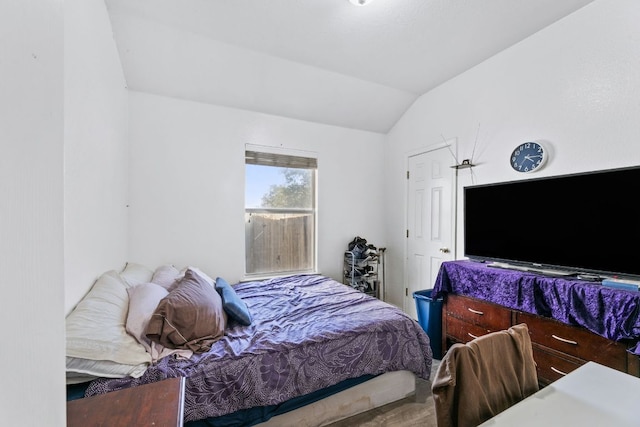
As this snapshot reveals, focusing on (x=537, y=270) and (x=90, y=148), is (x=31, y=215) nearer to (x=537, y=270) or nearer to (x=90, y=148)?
(x=90, y=148)

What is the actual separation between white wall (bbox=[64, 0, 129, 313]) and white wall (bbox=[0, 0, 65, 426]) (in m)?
0.93

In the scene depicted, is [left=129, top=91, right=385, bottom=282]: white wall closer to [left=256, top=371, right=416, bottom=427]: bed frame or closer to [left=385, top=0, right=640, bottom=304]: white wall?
[left=385, top=0, right=640, bottom=304]: white wall

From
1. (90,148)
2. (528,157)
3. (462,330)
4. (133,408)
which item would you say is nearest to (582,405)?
(133,408)

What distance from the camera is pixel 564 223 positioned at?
1970 millimetres

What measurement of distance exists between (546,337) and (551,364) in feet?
0.55

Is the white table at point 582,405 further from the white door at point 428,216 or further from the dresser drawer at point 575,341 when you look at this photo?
the white door at point 428,216

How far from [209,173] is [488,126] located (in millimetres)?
2983

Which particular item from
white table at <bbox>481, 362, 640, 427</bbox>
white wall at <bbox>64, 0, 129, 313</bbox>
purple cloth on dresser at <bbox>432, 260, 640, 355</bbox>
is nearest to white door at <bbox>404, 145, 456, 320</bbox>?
purple cloth on dresser at <bbox>432, 260, 640, 355</bbox>

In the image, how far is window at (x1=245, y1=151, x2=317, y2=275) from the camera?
341cm

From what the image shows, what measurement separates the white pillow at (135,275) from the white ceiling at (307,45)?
183cm

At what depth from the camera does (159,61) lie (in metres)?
2.59

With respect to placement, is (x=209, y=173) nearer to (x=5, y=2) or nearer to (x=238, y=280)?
(x=238, y=280)

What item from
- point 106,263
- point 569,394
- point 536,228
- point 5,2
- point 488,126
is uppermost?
point 488,126

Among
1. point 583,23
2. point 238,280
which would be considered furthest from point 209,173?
point 583,23
